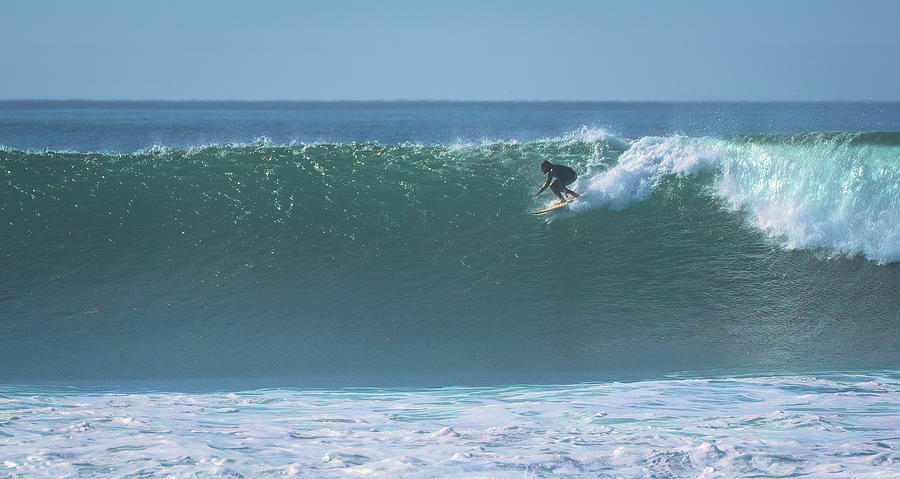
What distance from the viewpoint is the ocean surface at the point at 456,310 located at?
4.65m

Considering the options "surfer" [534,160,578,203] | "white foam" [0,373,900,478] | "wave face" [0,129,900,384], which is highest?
"surfer" [534,160,578,203]

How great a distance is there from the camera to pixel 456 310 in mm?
8125

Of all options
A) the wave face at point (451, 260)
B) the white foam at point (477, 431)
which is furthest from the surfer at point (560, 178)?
the white foam at point (477, 431)

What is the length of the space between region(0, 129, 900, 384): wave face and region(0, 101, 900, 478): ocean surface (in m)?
0.04

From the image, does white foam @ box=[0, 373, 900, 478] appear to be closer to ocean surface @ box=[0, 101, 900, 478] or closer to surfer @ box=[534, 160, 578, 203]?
ocean surface @ box=[0, 101, 900, 478]

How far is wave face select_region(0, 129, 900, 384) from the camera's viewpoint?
7195mm

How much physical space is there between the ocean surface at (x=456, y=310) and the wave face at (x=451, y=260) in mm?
40

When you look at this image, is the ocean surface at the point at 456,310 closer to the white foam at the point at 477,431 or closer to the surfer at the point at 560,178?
the white foam at the point at 477,431

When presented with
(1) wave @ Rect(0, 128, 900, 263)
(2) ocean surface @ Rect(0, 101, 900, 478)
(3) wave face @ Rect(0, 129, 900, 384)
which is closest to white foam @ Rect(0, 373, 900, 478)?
(2) ocean surface @ Rect(0, 101, 900, 478)

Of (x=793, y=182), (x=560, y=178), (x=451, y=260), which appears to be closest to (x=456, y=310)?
(x=451, y=260)

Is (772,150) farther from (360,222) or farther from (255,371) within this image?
(255,371)

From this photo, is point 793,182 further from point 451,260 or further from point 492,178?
point 451,260

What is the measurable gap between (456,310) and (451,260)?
112 cm

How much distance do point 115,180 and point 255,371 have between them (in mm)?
5747
